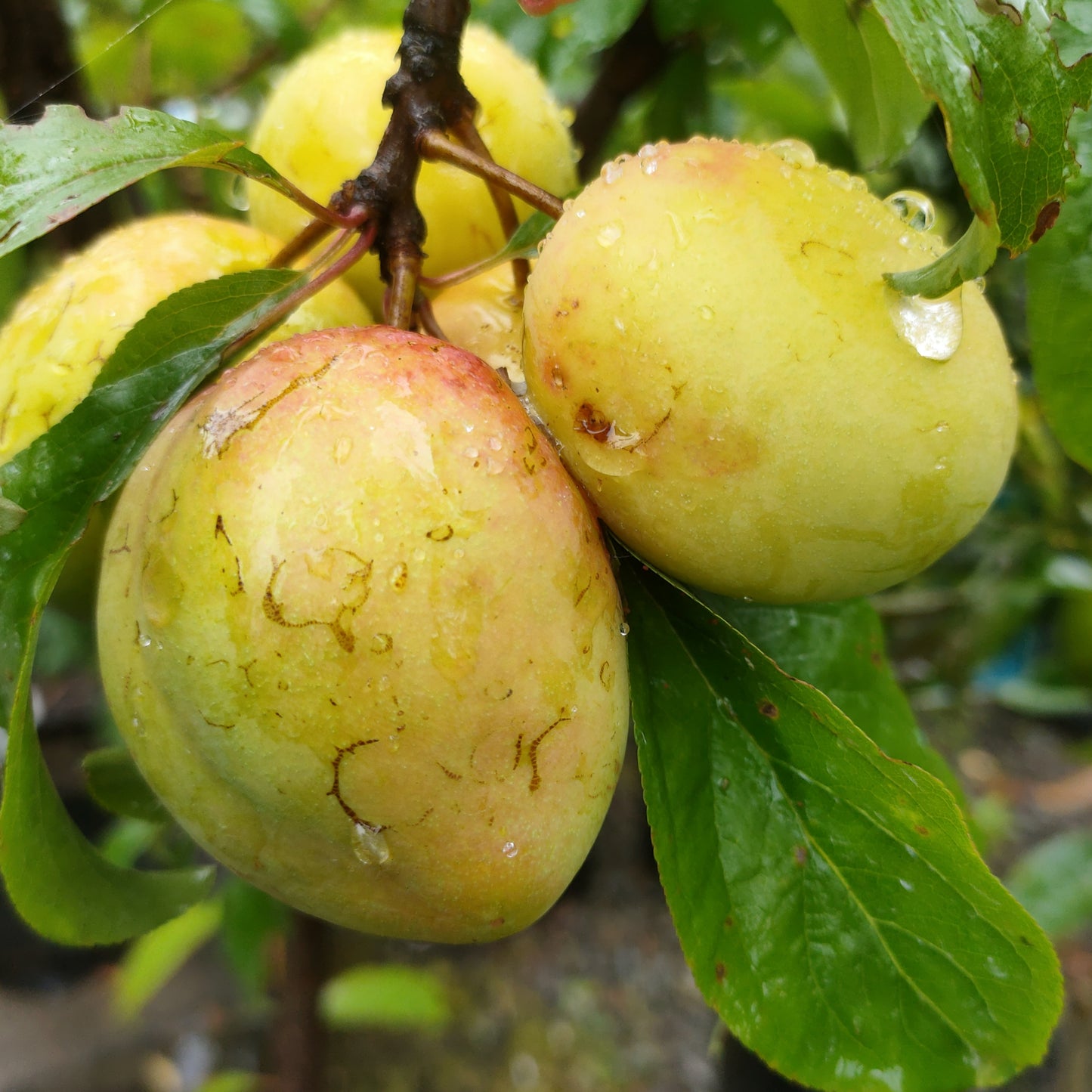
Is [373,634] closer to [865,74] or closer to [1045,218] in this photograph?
[1045,218]

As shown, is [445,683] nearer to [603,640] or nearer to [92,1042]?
[603,640]

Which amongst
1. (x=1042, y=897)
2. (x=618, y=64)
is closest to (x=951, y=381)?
(x=618, y=64)

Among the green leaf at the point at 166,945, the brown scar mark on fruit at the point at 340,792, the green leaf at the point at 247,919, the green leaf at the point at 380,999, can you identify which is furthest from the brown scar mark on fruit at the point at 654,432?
the green leaf at the point at 380,999

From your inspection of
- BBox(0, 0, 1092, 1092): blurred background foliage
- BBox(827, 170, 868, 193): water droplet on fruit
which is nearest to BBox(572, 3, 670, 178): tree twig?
BBox(0, 0, 1092, 1092): blurred background foliage

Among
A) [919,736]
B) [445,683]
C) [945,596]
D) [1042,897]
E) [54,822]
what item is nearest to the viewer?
[445,683]

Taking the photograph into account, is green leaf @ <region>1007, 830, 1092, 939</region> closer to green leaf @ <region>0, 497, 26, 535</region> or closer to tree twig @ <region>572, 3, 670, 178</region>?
tree twig @ <region>572, 3, 670, 178</region>

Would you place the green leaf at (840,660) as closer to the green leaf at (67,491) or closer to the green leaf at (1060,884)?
the green leaf at (67,491)

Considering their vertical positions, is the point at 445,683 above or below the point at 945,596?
above
